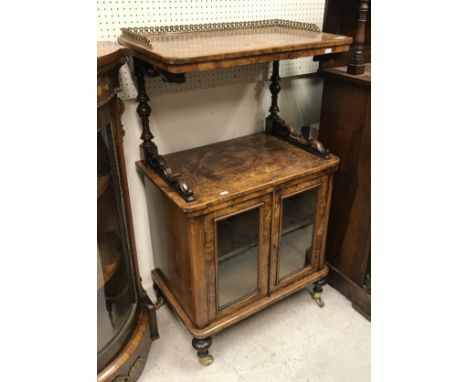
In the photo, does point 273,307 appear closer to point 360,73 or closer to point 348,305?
point 348,305

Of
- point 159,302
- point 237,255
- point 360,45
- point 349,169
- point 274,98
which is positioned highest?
point 360,45

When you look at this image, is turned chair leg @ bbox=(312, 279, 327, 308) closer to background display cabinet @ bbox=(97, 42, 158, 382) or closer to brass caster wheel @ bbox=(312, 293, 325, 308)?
brass caster wheel @ bbox=(312, 293, 325, 308)

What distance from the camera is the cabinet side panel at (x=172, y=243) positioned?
1429 millimetres

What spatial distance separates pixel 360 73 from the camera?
1613 mm

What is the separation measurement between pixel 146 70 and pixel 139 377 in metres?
1.22

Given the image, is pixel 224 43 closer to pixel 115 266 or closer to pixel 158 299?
pixel 115 266

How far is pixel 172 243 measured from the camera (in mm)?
1551

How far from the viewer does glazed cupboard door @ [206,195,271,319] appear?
1415 mm

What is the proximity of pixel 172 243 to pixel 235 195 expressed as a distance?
38 centimetres

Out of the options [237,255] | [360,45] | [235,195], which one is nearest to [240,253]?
[237,255]

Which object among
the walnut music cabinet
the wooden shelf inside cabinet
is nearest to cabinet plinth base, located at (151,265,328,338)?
the walnut music cabinet

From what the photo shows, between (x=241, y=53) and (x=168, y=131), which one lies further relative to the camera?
(x=168, y=131)

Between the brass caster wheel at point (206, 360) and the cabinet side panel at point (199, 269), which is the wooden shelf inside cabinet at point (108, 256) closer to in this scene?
the cabinet side panel at point (199, 269)

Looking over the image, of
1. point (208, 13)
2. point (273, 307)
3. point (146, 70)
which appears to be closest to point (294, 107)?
point (208, 13)
